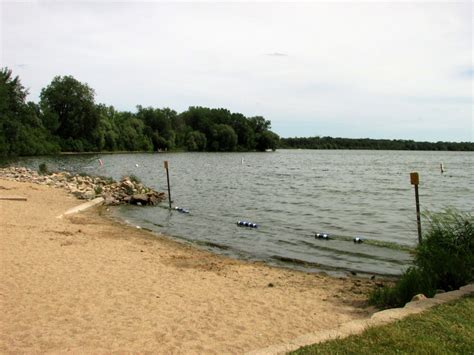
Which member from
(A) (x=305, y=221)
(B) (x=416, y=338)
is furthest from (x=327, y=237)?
(B) (x=416, y=338)

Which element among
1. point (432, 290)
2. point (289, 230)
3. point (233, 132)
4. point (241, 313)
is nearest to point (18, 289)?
point (241, 313)

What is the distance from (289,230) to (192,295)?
9308 millimetres

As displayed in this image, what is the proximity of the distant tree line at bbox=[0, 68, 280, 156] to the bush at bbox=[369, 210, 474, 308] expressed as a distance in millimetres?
62102

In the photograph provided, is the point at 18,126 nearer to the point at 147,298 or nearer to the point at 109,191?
the point at 109,191

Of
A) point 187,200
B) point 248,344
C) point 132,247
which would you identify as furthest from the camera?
point 187,200

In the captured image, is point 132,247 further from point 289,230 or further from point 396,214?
point 396,214

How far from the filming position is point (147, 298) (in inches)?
304

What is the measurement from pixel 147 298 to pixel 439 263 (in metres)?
5.10

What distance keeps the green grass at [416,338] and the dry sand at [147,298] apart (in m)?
1.15

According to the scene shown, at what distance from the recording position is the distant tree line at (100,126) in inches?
2844

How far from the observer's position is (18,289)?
25.1 ft

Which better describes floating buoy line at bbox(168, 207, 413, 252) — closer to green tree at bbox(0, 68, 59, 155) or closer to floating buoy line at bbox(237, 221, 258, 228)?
floating buoy line at bbox(237, 221, 258, 228)

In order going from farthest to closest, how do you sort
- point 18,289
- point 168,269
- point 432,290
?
point 168,269 < point 18,289 < point 432,290

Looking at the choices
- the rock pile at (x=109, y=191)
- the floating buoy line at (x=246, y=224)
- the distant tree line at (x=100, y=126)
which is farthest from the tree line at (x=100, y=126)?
the floating buoy line at (x=246, y=224)
